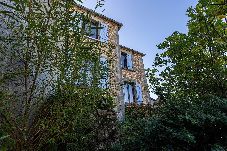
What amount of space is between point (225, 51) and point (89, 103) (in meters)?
5.52

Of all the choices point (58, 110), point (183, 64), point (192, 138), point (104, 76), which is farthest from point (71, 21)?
point (183, 64)

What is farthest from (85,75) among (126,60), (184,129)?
(126,60)

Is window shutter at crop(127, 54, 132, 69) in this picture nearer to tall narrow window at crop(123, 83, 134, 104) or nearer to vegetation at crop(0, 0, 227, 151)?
tall narrow window at crop(123, 83, 134, 104)

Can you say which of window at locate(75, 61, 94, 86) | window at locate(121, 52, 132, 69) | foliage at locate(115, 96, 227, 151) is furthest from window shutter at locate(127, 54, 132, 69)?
foliage at locate(115, 96, 227, 151)

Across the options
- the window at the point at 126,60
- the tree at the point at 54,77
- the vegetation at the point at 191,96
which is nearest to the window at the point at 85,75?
the tree at the point at 54,77

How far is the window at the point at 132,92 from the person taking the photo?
23172mm

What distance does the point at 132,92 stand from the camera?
24.1 meters

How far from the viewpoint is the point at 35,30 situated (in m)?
7.09

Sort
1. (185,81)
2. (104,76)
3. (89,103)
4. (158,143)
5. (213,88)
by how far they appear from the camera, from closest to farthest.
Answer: (158,143) < (89,103) < (104,76) < (213,88) < (185,81)

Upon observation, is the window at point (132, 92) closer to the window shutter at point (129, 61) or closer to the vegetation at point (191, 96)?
the window shutter at point (129, 61)

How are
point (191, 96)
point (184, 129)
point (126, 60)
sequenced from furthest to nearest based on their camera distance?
1. point (126, 60)
2. point (191, 96)
3. point (184, 129)

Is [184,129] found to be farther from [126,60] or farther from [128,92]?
[126,60]

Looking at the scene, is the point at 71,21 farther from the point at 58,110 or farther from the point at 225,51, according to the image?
the point at 225,51

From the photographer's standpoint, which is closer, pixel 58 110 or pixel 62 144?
pixel 58 110
